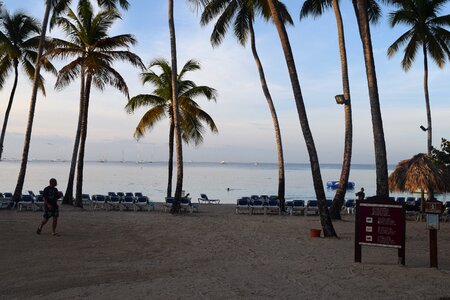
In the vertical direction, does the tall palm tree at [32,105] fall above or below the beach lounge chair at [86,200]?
above

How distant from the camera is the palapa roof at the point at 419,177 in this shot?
18234mm

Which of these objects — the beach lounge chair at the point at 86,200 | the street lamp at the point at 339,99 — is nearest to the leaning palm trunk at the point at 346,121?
the street lamp at the point at 339,99

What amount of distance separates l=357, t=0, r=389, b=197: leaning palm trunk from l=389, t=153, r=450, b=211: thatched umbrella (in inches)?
218

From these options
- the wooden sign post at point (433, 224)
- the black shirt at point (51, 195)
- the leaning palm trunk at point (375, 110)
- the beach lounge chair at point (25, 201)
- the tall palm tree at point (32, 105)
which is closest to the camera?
the wooden sign post at point (433, 224)

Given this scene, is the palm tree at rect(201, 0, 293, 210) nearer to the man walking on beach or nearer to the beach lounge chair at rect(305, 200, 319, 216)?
the beach lounge chair at rect(305, 200, 319, 216)

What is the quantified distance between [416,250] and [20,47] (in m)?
20.9

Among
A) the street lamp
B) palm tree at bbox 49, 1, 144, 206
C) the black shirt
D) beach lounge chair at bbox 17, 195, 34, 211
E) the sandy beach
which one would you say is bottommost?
the sandy beach

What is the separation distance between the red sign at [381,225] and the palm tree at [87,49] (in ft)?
49.9

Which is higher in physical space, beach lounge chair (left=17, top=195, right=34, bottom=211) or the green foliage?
the green foliage

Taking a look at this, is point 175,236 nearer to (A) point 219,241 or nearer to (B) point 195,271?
(A) point 219,241

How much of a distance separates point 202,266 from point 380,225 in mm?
3650

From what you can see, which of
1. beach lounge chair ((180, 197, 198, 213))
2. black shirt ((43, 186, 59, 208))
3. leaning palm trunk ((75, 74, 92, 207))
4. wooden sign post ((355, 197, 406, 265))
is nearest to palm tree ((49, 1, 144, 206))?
leaning palm trunk ((75, 74, 92, 207))

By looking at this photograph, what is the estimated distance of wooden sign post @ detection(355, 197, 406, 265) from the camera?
340 inches

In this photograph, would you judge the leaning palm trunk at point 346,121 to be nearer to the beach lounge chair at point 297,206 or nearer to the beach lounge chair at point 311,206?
the beach lounge chair at point 311,206
